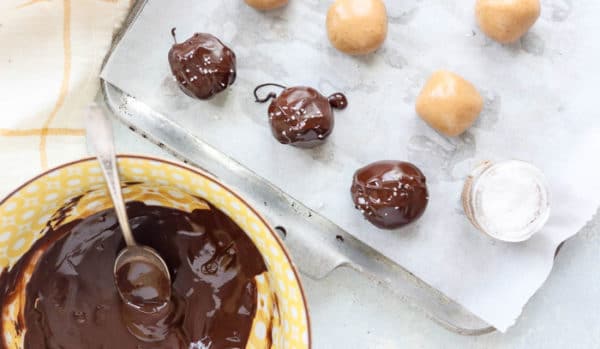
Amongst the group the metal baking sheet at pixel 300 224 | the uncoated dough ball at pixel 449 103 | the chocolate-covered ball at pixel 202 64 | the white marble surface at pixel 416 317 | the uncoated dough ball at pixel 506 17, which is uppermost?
the uncoated dough ball at pixel 506 17

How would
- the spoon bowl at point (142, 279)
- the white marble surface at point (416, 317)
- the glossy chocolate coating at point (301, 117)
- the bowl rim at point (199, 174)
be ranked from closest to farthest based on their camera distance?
the bowl rim at point (199, 174), the spoon bowl at point (142, 279), the glossy chocolate coating at point (301, 117), the white marble surface at point (416, 317)

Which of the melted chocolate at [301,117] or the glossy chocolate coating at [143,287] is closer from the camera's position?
the glossy chocolate coating at [143,287]

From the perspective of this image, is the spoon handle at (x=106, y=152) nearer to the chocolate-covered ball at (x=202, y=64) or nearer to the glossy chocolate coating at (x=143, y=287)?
the glossy chocolate coating at (x=143, y=287)

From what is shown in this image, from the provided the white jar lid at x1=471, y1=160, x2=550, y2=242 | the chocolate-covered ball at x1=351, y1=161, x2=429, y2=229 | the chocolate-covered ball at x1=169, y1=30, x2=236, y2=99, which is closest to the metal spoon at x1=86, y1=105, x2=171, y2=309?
the chocolate-covered ball at x1=169, y1=30, x2=236, y2=99

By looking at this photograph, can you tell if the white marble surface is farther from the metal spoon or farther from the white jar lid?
the metal spoon

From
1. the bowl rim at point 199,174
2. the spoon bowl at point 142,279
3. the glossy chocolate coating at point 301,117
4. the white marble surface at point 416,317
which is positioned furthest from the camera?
the white marble surface at point 416,317

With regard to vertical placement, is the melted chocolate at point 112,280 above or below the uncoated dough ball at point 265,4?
below

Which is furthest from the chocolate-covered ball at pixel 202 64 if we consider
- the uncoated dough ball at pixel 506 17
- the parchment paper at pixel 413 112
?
the uncoated dough ball at pixel 506 17

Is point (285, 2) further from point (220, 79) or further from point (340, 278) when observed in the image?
point (340, 278)
